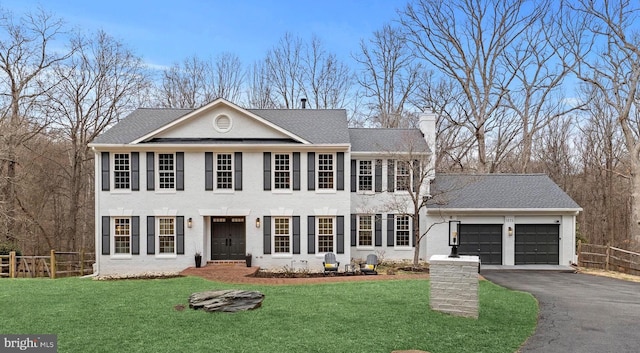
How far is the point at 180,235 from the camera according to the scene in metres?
18.1

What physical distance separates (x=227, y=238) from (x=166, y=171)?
12.4ft

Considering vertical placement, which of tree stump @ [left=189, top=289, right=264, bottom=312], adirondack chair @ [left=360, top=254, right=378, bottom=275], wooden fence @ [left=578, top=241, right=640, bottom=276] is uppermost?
tree stump @ [left=189, top=289, right=264, bottom=312]

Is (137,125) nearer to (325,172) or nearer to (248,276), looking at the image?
(325,172)

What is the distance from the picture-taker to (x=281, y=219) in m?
18.5

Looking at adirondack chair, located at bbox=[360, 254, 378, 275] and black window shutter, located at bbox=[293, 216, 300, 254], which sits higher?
black window shutter, located at bbox=[293, 216, 300, 254]

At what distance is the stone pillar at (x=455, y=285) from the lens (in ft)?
29.1

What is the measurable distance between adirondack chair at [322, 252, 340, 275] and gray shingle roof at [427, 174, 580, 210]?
209 inches

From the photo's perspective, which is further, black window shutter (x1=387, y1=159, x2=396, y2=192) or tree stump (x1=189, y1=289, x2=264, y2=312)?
black window shutter (x1=387, y1=159, x2=396, y2=192)

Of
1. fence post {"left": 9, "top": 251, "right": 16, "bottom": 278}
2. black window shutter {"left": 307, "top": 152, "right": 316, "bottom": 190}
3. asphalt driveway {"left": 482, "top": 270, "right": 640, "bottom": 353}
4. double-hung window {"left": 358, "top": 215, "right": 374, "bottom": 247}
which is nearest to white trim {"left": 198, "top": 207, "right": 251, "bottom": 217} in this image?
black window shutter {"left": 307, "top": 152, "right": 316, "bottom": 190}

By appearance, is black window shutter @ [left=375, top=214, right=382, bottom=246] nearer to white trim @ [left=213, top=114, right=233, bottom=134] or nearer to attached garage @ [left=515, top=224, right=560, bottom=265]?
attached garage @ [left=515, top=224, right=560, bottom=265]

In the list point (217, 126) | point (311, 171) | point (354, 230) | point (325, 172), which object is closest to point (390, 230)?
point (354, 230)

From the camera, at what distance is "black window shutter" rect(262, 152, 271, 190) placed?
18406 mm

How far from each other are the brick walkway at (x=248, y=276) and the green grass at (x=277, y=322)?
228 cm

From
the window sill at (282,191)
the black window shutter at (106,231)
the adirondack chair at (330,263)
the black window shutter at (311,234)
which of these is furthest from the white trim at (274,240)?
the black window shutter at (106,231)
